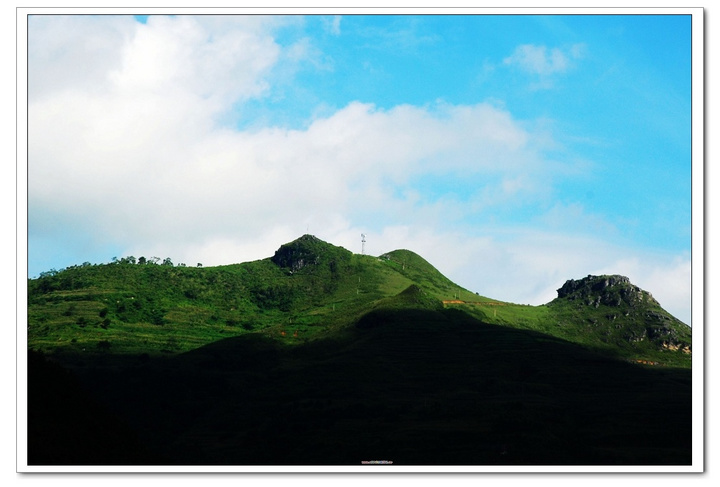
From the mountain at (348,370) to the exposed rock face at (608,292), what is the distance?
23 centimetres

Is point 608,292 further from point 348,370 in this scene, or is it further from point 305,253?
point 348,370

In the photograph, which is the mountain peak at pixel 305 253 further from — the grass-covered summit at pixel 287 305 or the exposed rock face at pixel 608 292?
the exposed rock face at pixel 608 292

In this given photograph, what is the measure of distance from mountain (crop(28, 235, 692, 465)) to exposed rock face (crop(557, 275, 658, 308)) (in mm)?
234

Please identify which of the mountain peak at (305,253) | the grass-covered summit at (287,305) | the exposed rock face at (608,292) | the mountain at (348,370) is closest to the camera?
the mountain at (348,370)

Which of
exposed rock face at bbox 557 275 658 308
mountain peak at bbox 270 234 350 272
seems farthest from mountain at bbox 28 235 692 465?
mountain peak at bbox 270 234 350 272

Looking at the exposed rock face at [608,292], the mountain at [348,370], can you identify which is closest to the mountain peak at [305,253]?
the mountain at [348,370]

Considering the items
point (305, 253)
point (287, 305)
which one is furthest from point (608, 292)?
point (305, 253)

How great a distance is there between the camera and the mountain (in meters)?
51.3

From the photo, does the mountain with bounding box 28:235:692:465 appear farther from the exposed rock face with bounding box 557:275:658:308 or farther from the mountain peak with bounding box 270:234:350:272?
the mountain peak with bounding box 270:234:350:272

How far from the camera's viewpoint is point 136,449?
95.5 feet

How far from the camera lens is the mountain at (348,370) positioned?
51.3 meters

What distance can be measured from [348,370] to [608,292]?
156 ft
